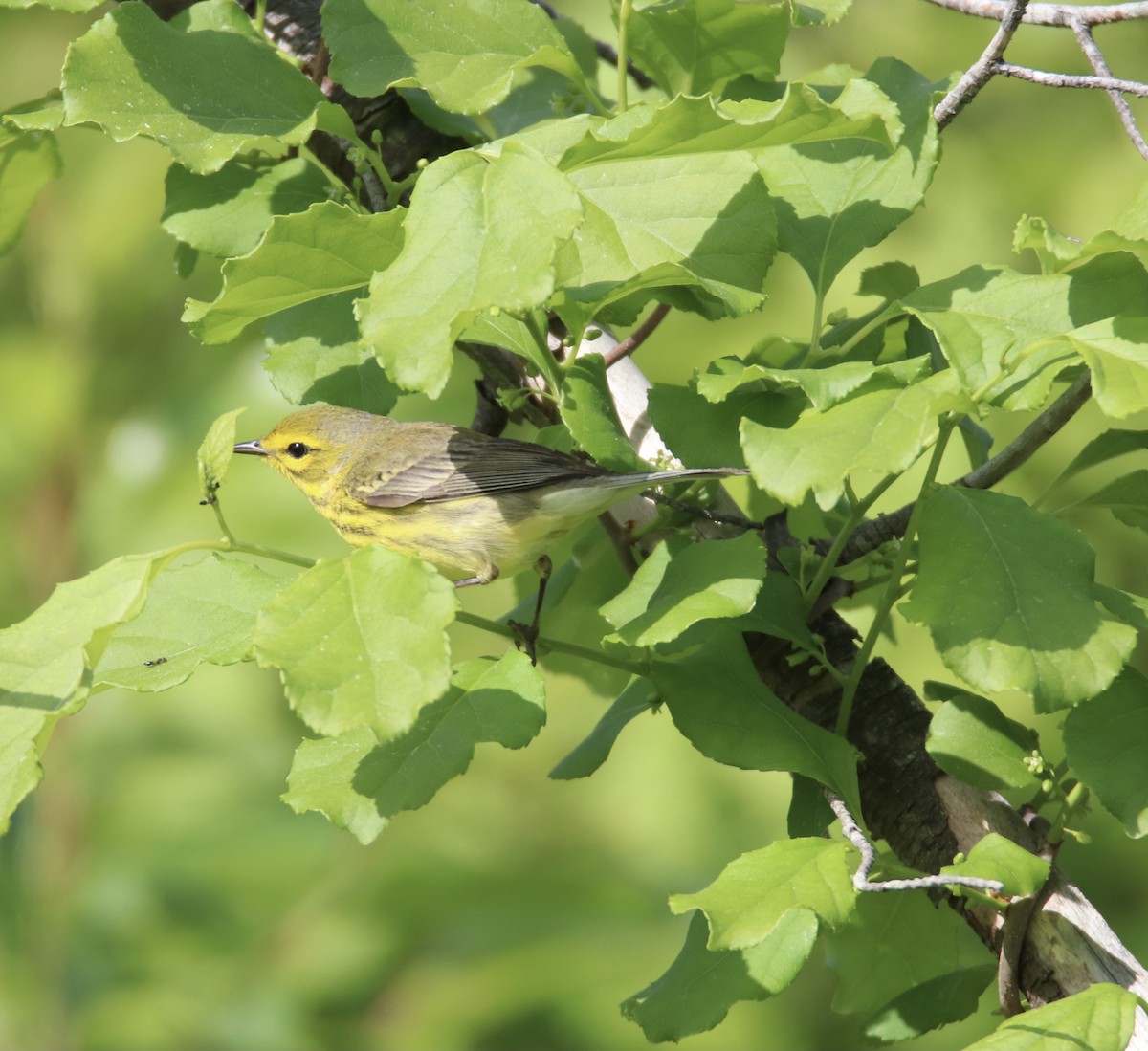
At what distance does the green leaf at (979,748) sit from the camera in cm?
142

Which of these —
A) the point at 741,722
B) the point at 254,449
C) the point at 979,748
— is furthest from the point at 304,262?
Result: the point at 254,449

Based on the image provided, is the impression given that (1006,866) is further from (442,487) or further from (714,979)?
(442,487)

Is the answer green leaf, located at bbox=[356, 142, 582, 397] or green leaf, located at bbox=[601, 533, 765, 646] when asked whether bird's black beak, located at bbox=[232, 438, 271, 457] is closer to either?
green leaf, located at bbox=[601, 533, 765, 646]

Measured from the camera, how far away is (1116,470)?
344 cm

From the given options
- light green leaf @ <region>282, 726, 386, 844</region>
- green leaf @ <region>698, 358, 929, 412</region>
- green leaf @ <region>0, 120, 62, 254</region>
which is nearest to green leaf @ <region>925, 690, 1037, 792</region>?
green leaf @ <region>698, 358, 929, 412</region>

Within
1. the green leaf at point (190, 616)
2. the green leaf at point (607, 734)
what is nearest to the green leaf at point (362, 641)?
the green leaf at point (190, 616)

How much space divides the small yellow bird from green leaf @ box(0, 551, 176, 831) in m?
0.67

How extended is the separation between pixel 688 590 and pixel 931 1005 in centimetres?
75

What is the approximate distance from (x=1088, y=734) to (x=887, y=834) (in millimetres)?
346

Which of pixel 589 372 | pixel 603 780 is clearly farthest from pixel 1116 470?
pixel 589 372

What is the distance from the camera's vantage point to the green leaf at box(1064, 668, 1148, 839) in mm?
1326

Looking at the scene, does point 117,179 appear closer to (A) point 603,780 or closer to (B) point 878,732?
(A) point 603,780

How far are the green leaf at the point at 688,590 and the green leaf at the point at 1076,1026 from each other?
0.50m

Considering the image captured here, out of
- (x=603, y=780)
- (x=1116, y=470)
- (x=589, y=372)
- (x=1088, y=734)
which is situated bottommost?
(x=603, y=780)
